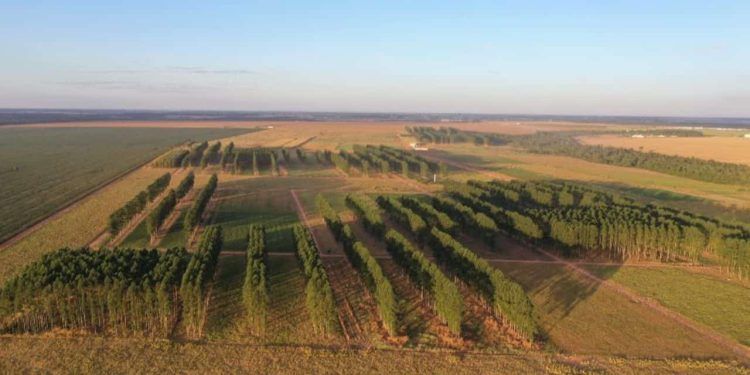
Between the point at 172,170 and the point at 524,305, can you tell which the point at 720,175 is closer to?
the point at 524,305

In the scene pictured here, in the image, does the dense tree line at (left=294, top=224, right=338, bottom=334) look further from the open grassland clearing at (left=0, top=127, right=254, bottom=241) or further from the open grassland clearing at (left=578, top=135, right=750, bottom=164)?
the open grassland clearing at (left=578, top=135, right=750, bottom=164)

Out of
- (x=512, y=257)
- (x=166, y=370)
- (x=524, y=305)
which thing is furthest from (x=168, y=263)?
(x=512, y=257)

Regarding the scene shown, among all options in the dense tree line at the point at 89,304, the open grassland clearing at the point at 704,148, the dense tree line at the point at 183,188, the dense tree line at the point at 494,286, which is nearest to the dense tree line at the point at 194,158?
the dense tree line at the point at 183,188

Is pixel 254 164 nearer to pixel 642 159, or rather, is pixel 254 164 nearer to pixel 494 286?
pixel 494 286

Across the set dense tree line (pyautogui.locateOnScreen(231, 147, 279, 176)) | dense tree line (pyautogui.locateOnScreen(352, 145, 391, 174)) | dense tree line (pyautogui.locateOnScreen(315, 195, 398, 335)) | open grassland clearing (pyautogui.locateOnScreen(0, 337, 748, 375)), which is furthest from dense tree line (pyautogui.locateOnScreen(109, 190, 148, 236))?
dense tree line (pyautogui.locateOnScreen(352, 145, 391, 174))

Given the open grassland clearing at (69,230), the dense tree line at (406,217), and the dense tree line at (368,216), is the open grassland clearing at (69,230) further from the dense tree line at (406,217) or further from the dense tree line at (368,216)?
the dense tree line at (406,217)

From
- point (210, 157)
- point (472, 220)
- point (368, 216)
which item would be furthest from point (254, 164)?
point (472, 220)

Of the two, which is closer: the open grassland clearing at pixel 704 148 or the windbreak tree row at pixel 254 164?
the windbreak tree row at pixel 254 164
